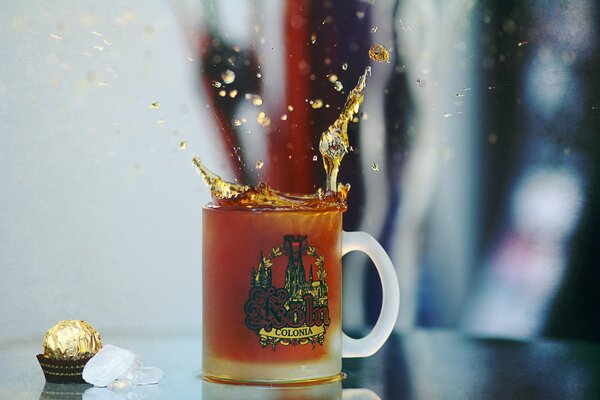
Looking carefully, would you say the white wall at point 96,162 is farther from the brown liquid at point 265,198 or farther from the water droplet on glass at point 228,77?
the brown liquid at point 265,198

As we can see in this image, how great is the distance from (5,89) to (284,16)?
39 cm

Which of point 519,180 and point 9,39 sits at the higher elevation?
point 9,39

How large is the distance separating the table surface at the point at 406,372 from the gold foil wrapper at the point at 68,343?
3 centimetres

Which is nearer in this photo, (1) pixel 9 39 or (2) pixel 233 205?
(2) pixel 233 205

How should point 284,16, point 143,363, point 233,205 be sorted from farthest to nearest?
point 284,16 → point 143,363 → point 233,205

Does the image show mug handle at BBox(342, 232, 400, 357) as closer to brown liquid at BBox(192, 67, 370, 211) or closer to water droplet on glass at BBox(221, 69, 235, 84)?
brown liquid at BBox(192, 67, 370, 211)

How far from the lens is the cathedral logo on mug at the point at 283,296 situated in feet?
3.59

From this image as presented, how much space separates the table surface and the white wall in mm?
333

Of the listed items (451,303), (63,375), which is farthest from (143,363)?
(451,303)

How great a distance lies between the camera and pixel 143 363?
126 centimetres

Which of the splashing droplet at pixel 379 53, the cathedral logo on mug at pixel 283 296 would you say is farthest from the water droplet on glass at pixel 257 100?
the cathedral logo on mug at pixel 283 296

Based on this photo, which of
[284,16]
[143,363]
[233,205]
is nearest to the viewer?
[233,205]

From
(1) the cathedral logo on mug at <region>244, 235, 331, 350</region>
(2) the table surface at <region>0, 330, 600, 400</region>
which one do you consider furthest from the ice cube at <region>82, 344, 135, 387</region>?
(1) the cathedral logo on mug at <region>244, 235, 331, 350</region>

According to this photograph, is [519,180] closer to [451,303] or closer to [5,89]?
[451,303]
